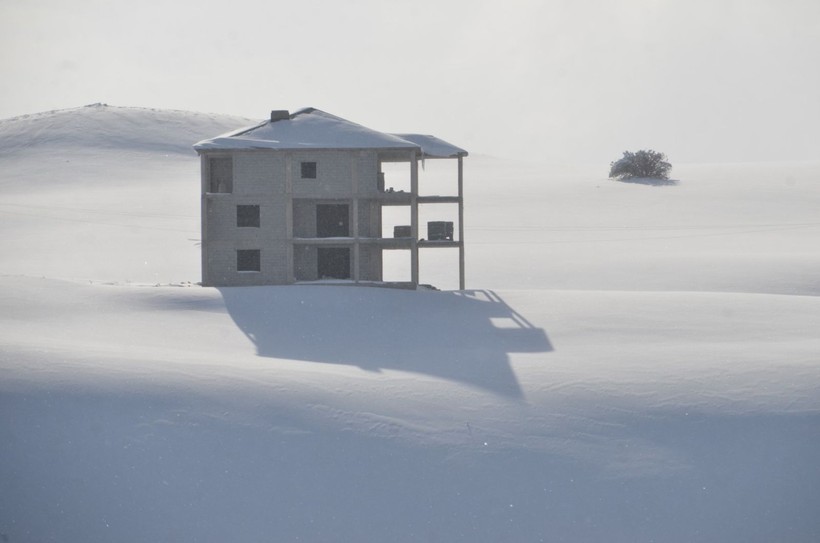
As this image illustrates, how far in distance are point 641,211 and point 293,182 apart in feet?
116

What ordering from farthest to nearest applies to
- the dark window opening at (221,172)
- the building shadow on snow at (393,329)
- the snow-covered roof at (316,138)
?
the dark window opening at (221,172)
the snow-covered roof at (316,138)
the building shadow on snow at (393,329)

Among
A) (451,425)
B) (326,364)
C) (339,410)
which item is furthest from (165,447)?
(326,364)

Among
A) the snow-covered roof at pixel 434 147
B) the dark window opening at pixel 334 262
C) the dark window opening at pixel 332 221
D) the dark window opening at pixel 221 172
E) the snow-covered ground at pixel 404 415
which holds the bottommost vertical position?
the snow-covered ground at pixel 404 415

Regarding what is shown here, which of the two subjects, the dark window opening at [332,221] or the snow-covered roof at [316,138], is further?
the dark window opening at [332,221]

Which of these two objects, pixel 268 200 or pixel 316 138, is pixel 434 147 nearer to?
pixel 316 138

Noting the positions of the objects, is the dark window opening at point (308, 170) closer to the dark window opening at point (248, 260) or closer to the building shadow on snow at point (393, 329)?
the dark window opening at point (248, 260)

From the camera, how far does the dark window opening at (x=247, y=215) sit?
125ft

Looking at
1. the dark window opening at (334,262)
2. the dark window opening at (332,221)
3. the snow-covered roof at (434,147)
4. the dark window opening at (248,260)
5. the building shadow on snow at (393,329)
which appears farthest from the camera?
the snow-covered roof at (434,147)

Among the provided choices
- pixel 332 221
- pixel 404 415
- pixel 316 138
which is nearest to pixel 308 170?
pixel 316 138

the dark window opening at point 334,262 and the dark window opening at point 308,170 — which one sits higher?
the dark window opening at point 308,170

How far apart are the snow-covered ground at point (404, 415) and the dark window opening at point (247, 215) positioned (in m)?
3.57

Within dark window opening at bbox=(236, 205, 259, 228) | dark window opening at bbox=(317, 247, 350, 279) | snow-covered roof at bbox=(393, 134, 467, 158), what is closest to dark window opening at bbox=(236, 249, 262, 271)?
dark window opening at bbox=(236, 205, 259, 228)

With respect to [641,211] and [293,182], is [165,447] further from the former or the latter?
[641,211]

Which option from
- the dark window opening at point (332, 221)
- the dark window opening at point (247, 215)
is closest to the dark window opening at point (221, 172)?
the dark window opening at point (247, 215)
